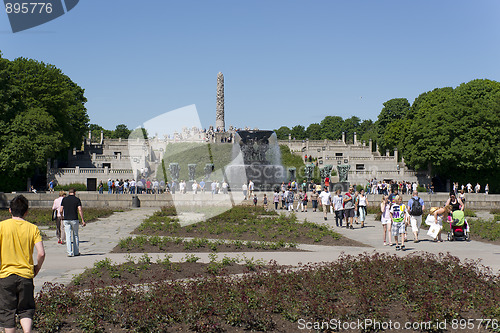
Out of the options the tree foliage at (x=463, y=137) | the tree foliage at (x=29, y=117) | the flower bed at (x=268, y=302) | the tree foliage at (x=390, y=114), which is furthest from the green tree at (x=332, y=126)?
the flower bed at (x=268, y=302)

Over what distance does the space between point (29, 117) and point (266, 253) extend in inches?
1548

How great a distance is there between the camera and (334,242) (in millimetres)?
15781

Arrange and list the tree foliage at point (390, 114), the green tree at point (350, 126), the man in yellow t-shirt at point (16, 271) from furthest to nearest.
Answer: the green tree at point (350, 126), the tree foliage at point (390, 114), the man in yellow t-shirt at point (16, 271)

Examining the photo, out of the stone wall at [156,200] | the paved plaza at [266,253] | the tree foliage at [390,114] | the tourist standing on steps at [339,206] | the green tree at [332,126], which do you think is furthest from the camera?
the green tree at [332,126]

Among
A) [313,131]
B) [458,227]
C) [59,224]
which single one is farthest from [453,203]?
[313,131]

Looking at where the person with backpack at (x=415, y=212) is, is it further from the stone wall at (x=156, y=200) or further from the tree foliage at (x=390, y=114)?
the tree foliage at (x=390, y=114)

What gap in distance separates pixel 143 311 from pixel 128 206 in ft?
83.8

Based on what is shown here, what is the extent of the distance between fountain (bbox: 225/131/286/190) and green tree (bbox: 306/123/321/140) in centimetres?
8771

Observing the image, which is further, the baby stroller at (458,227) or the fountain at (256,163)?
the fountain at (256,163)

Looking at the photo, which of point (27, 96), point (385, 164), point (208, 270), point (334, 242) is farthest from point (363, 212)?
point (385, 164)

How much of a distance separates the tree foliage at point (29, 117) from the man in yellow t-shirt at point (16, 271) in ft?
140

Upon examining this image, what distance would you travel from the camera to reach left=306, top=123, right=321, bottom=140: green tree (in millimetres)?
131625

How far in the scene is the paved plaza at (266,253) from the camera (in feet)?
37.3

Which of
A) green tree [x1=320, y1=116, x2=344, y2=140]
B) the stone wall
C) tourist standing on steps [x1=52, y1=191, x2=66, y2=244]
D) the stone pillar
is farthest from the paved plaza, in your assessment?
green tree [x1=320, y1=116, x2=344, y2=140]
